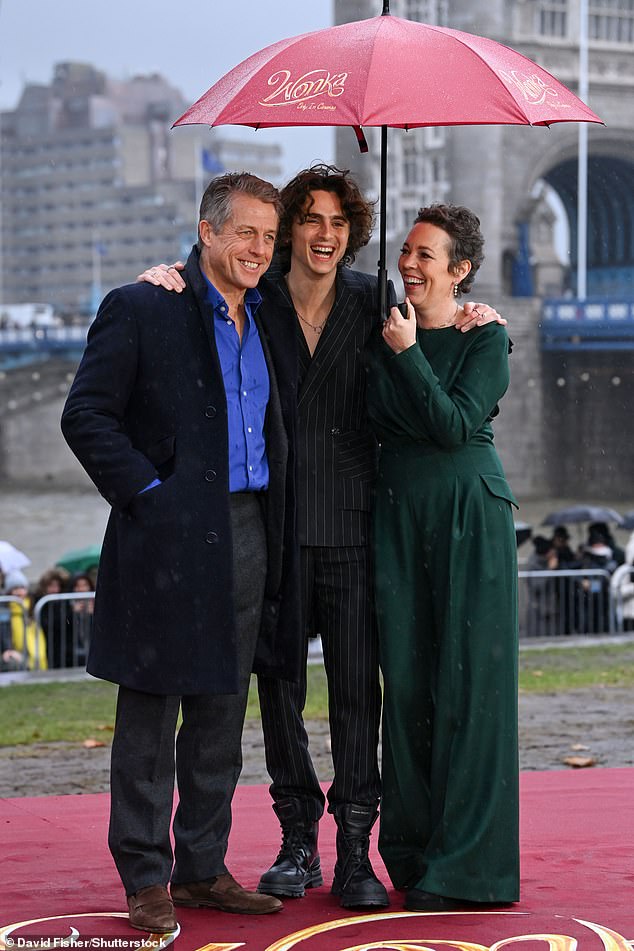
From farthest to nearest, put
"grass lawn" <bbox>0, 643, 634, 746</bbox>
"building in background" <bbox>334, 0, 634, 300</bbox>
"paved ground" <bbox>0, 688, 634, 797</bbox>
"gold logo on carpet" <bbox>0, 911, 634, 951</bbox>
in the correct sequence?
"building in background" <bbox>334, 0, 634, 300</bbox> → "grass lawn" <bbox>0, 643, 634, 746</bbox> → "paved ground" <bbox>0, 688, 634, 797</bbox> → "gold logo on carpet" <bbox>0, 911, 634, 951</bbox>

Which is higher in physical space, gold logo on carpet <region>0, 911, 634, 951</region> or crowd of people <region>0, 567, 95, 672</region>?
gold logo on carpet <region>0, 911, 634, 951</region>

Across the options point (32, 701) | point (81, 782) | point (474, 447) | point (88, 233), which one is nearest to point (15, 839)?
point (81, 782)

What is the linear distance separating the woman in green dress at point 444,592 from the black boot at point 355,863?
63 millimetres

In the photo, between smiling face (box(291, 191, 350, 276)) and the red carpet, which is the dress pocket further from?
the red carpet

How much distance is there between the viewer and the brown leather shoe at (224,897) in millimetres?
3877

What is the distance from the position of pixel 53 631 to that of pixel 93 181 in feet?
199

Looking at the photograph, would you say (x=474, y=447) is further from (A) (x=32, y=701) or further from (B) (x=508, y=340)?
(A) (x=32, y=701)

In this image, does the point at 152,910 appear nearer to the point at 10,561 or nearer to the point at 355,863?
the point at 355,863

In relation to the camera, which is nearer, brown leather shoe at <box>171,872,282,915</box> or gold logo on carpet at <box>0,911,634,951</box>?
gold logo on carpet at <box>0,911,634,951</box>

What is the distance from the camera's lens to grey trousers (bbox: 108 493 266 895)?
3762 mm

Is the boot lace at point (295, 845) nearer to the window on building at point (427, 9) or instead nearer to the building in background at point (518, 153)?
the building in background at point (518, 153)

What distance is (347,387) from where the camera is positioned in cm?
409

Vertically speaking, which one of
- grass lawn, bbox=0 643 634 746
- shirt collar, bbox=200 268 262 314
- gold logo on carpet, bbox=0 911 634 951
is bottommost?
grass lawn, bbox=0 643 634 746

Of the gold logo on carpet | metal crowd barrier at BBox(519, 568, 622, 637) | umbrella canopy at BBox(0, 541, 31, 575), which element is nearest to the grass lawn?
metal crowd barrier at BBox(519, 568, 622, 637)
